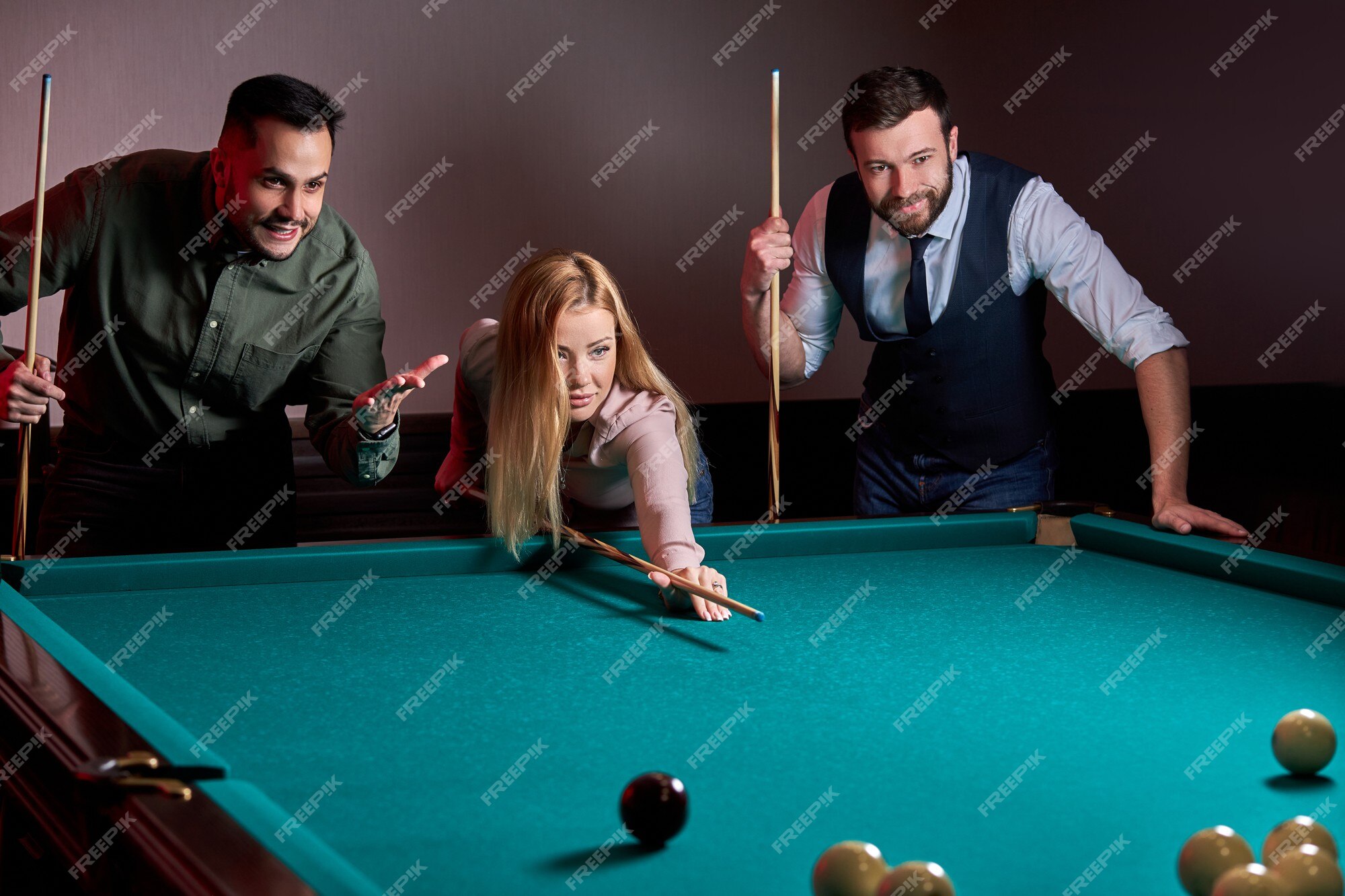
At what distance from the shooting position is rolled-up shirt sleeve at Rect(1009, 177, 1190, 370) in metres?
2.49

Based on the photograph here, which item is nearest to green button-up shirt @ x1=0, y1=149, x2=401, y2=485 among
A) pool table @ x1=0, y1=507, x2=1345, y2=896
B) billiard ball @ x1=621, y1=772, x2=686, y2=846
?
pool table @ x1=0, y1=507, x2=1345, y2=896

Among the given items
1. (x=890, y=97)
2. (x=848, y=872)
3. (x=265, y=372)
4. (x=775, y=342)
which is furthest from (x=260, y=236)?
(x=848, y=872)

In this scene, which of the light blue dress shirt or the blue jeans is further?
the blue jeans

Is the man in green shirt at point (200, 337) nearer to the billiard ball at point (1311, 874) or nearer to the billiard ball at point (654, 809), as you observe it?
the billiard ball at point (654, 809)

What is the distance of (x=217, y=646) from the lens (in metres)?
1.60

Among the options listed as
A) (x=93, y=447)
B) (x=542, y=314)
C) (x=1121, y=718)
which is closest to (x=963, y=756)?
(x=1121, y=718)

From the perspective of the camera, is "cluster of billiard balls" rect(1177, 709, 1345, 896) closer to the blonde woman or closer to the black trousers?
the blonde woman

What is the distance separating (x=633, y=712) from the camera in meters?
1.34

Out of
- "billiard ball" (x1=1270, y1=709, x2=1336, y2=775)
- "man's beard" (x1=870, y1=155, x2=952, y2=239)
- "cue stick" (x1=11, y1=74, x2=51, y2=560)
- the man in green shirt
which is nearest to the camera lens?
"billiard ball" (x1=1270, y1=709, x2=1336, y2=775)

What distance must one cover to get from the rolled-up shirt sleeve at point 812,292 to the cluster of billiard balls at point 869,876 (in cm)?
212

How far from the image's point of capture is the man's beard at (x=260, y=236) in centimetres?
236

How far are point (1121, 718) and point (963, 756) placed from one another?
233 millimetres

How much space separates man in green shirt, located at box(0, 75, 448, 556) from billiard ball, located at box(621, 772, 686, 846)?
57.9 inches

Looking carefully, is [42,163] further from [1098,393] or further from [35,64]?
Result: [1098,393]
